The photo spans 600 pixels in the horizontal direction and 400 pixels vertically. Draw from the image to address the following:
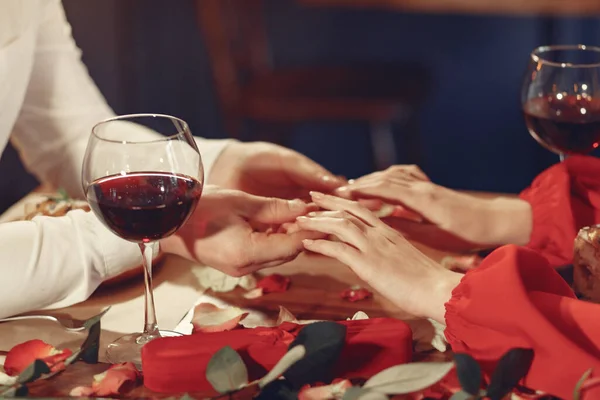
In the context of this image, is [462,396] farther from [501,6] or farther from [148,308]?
[501,6]

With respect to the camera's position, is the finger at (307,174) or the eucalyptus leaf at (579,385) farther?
the finger at (307,174)

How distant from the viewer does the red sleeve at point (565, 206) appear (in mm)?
1224

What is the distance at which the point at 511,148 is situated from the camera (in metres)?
3.88

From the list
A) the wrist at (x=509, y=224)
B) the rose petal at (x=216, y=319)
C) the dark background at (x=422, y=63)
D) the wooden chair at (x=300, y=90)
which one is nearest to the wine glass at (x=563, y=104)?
the wrist at (x=509, y=224)

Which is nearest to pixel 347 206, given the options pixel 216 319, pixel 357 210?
pixel 357 210

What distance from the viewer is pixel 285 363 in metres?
0.82

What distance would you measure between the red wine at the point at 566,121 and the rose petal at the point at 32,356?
0.80 meters

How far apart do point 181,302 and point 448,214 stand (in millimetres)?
442

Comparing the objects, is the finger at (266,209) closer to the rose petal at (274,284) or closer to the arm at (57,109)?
the rose petal at (274,284)

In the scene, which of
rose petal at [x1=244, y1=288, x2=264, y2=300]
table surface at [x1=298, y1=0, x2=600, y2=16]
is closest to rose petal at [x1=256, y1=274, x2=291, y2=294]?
rose petal at [x1=244, y1=288, x2=264, y2=300]

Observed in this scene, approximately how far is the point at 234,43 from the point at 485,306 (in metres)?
2.66

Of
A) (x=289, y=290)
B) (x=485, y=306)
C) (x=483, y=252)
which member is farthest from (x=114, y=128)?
(x=485, y=306)

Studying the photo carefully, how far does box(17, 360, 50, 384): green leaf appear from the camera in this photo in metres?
0.88

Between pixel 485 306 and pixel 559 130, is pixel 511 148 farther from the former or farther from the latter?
pixel 485 306
